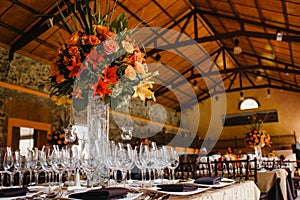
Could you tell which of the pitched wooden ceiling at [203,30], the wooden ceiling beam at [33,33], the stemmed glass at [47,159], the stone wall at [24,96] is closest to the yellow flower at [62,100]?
the stemmed glass at [47,159]

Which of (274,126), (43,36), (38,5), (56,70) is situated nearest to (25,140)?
(43,36)

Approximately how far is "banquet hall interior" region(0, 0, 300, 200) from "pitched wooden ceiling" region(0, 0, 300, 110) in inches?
1.3

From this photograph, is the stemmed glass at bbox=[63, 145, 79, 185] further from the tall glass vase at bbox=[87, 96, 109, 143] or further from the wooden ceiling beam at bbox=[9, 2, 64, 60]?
the wooden ceiling beam at bbox=[9, 2, 64, 60]

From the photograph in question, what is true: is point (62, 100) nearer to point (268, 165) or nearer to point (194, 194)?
point (194, 194)

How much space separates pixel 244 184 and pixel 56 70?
4.26ft

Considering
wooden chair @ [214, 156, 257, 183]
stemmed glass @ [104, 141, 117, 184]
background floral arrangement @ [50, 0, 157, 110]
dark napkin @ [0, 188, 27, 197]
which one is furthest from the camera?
wooden chair @ [214, 156, 257, 183]

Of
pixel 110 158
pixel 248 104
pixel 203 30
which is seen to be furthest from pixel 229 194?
pixel 248 104

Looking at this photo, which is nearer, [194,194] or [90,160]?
[194,194]

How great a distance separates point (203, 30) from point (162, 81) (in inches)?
116

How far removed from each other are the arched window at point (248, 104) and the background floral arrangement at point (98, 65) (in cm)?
1494

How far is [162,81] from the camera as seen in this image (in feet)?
42.8

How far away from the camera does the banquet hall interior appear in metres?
1.80

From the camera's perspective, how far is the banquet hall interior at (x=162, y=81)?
180 centimetres

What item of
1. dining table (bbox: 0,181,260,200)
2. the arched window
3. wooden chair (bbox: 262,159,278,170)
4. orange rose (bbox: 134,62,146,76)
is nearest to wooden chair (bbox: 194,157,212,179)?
wooden chair (bbox: 262,159,278,170)
